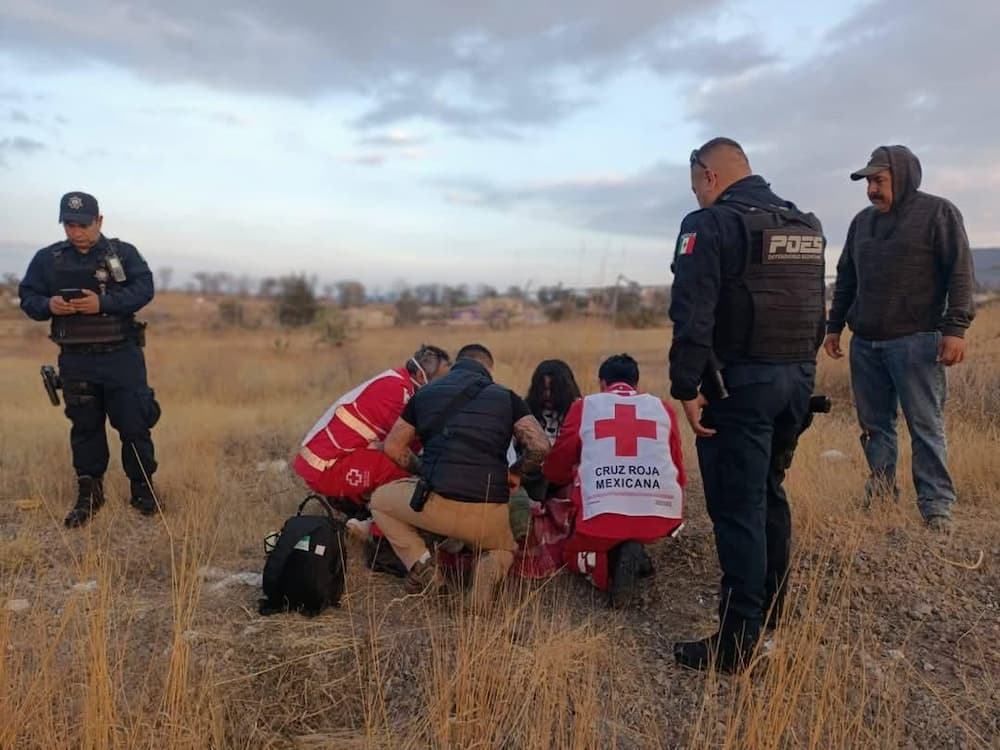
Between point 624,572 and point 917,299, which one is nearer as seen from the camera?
point 624,572

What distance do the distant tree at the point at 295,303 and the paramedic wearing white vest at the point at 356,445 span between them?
24.4 m

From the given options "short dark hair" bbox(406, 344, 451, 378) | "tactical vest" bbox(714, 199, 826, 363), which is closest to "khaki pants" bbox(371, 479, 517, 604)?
"short dark hair" bbox(406, 344, 451, 378)

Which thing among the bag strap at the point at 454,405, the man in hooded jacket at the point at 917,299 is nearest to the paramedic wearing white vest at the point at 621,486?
the bag strap at the point at 454,405

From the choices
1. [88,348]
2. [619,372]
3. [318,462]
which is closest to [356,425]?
[318,462]

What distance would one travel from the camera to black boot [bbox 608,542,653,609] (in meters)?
3.46

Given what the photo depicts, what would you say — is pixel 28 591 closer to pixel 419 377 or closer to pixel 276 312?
pixel 419 377

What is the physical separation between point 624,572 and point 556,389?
58.9 inches

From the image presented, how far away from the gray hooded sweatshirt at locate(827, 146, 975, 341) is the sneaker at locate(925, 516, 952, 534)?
94 centimetres

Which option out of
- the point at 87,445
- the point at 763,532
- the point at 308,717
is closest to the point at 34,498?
the point at 87,445

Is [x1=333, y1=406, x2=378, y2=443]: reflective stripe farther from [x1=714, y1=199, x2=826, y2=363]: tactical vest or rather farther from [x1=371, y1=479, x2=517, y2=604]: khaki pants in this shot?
[x1=714, y1=199, x2=826, y2=363]: tactical vest

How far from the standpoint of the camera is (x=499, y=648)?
271 cm

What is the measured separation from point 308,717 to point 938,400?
3.41 m

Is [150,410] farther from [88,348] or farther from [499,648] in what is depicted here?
[499,648]

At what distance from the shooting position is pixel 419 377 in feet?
14.8
